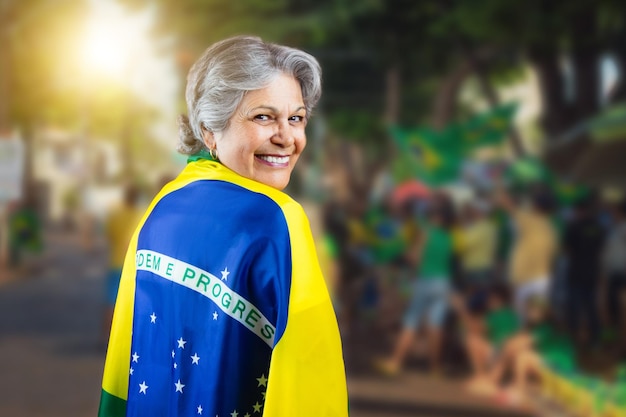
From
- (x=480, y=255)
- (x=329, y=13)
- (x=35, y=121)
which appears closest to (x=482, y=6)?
(x=329, y=13)

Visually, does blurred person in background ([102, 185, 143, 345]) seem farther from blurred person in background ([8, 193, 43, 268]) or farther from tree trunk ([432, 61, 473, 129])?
blurred person in background ([8, 193, 43, 268])

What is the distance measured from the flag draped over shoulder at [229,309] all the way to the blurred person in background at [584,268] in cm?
849

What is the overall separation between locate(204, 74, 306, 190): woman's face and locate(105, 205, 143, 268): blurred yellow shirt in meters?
6.97

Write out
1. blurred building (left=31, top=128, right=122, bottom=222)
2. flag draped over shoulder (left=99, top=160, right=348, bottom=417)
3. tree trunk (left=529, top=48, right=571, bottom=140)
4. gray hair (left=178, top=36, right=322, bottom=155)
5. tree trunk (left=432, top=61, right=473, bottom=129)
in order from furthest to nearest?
blurred building (left=31, top=128, right=122, bottom=222), tree trunk (left=432, top=61, right=473, bottom=129), tree trunk (left=529, top=48, right=571, bottom=140), gray hair (left=178, top=36, right=322, bottom=155), flag draped over shoulder (left=99, top=160, right=348, bottom=417)

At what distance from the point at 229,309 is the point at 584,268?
8.87m

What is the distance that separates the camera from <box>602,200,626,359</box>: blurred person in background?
10.4m

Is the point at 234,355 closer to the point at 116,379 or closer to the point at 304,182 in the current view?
the point at 116,379

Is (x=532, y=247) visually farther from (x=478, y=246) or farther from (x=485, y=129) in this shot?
(x=485, y=129)

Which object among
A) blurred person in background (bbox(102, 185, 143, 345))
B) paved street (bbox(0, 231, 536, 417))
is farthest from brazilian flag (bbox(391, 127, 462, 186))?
blurred person in background (bbox(102, 185, 143, 345))

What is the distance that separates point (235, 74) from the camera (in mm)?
1803

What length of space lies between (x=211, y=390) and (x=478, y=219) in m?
7.53

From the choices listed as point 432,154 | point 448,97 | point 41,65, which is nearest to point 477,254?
point 432,154

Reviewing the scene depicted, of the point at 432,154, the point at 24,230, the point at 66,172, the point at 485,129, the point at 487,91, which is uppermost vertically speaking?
the point at 66,172

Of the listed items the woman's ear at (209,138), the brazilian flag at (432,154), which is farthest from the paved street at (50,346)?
the woman's ear at (209,138)
